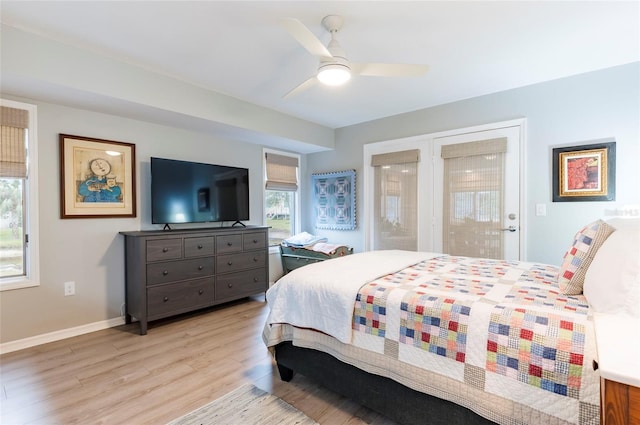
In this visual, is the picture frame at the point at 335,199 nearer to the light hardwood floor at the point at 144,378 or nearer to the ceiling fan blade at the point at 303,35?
the light hardwood floor at the point at 144,378

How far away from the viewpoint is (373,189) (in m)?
4.43

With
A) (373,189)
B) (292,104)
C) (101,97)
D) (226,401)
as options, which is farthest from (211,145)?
(226,401)

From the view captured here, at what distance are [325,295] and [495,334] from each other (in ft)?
2.80

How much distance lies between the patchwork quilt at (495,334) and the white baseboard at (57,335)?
279cm

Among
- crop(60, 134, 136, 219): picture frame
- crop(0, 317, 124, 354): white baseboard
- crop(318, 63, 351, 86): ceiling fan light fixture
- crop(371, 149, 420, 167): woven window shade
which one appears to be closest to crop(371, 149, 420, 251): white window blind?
crop(371, 149, 420, 167): woven window shade

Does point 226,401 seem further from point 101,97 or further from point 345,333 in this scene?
point 101,97

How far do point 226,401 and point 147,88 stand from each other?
2.62m

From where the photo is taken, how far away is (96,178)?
3027 millimetres

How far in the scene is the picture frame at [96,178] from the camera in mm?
2842

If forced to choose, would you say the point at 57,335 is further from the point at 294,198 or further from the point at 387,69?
the point at 387,69

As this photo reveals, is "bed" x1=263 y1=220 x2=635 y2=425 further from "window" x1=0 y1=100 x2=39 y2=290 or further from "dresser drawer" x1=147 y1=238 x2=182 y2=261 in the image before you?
"window" x1=0 y1=100 x2=39 y2=290

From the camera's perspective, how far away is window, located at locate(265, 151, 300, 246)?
4.64 metres

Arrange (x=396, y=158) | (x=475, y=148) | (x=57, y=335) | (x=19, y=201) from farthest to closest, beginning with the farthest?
(x=396, y=158) → (x=475, y=148) → (x=57, y=335) → (x=19, y=201)

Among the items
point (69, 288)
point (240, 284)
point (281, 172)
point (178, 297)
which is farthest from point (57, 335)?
point (281, 172)
